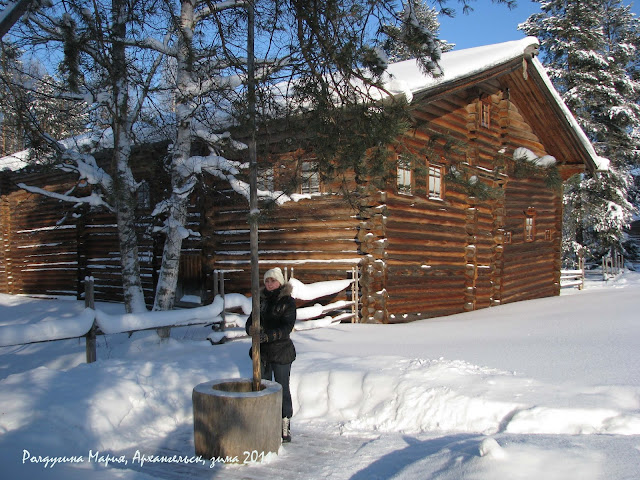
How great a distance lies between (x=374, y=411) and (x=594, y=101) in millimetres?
27253

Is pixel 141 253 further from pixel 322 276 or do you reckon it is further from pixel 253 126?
pixel 253 126

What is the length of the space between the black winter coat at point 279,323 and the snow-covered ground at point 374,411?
0.84 meters

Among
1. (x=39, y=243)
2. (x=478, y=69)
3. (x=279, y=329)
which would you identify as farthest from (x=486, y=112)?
(x=39, y=243)

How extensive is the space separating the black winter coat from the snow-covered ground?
2.75 ft

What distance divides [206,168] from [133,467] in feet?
19.2

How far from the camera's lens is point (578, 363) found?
6.84 meters

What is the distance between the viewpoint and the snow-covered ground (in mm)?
4148

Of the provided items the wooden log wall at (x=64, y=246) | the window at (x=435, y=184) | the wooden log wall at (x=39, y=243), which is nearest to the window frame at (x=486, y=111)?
the window at (x=435, y=184)

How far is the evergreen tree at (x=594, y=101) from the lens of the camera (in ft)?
91.5

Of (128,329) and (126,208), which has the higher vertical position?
(126,208)

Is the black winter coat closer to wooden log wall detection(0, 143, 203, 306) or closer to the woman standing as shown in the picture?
the woman standing

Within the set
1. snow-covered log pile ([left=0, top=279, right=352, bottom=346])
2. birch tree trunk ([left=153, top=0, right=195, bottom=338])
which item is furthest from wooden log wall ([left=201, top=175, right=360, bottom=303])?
birch tree trunk ([left=153, top=0, right=195, bottom=338])

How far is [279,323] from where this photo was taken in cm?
557

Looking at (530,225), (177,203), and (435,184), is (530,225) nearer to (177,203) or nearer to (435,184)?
(435,184)
